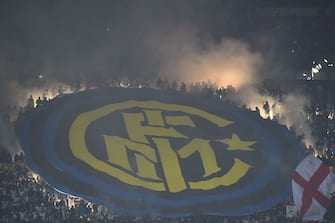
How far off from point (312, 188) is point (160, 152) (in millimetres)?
4523

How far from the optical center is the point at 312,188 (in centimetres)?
1836

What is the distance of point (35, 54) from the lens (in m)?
27.2

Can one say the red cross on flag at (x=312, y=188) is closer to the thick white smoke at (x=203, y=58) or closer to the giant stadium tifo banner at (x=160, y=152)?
the giant stadium tifo banner at (x=160, y=152)

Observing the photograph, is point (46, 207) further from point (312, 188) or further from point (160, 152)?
point (312, 188)

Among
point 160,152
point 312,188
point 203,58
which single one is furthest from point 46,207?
point 203,58

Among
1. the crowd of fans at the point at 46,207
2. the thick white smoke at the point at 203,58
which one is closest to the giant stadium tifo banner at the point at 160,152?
the crowd of fans at the point at 46,207

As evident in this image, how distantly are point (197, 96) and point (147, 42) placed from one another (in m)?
5.67

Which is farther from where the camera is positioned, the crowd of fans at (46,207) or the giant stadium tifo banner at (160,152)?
the giant stadium tifo banner at (160,152)

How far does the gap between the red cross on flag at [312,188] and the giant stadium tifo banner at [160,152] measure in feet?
4.66

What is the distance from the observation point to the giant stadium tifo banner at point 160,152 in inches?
754

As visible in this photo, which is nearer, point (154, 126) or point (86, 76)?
point (154, 126)

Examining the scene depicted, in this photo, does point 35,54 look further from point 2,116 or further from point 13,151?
point 13,151

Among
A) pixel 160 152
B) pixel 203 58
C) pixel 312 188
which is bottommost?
pixel 312 188

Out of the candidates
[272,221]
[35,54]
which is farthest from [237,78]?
[272,221]
